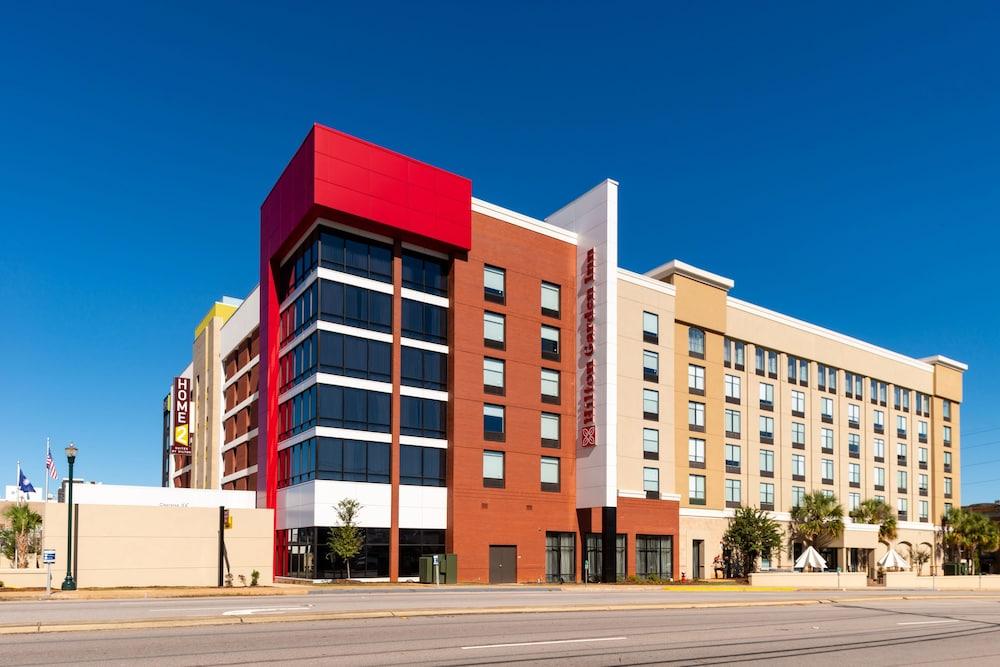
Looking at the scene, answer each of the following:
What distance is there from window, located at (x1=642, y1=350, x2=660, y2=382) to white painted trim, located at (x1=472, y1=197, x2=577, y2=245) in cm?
938

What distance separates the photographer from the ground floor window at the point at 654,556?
177ft

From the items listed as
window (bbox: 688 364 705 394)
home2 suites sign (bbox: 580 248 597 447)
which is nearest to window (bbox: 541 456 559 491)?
home2 suites sign (bbox: 580 248 597 447)

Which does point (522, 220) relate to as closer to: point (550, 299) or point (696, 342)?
point (550, 299)

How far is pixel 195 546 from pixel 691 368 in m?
36.6

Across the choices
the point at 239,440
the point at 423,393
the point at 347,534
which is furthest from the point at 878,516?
the point at 239,440

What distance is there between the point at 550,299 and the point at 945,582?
37053 millimetres

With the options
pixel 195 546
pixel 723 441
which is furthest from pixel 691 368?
pixel 195 546

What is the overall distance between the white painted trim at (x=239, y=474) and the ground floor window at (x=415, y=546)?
50.8 feet

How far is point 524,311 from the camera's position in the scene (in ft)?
173

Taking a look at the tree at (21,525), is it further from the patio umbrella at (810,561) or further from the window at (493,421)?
the patio umbrella at (810,561)

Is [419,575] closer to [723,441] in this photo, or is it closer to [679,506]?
[679,506]

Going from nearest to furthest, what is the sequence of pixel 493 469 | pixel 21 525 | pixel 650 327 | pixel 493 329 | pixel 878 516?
1. pixel 493 469
2. pixel 493 329
3. pixel 21 525
4. pixel 650 327
5. pixel 878 516

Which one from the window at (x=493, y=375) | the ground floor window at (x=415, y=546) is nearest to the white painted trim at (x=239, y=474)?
the ground floor window at (x=415, y=546)

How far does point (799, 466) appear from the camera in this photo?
70750 millimetres
